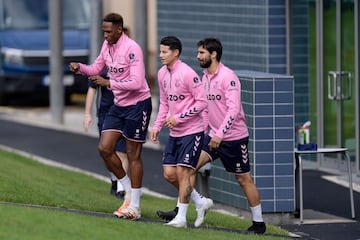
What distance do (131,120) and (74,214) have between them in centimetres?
115

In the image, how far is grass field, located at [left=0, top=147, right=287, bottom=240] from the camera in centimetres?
1048

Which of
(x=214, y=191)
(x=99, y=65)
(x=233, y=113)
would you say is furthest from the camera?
(x=214, y=191)

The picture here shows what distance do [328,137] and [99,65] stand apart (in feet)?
19.0

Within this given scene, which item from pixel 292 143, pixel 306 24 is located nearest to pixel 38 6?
pixel 306 24

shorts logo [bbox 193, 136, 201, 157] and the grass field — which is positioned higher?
shorts logo [bbox 193, 136, 201, 157]

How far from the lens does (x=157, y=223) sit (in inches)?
472

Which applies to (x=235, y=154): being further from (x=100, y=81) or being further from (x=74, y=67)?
(x=74, y=67)

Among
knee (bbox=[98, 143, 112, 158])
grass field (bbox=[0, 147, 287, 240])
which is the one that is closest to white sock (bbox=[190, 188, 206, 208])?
grass field (bbox=[0, 147, 287, 240])

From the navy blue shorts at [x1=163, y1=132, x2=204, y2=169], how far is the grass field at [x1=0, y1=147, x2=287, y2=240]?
585 millimetres

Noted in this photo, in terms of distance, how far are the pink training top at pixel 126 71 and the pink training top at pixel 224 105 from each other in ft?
2.01

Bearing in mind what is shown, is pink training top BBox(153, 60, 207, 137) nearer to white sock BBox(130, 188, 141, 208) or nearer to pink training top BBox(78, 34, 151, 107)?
pink training top BBox(78, 34, 151, 107)

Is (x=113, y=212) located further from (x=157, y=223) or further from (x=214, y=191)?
(x=214, y=191)

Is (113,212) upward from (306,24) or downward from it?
downward

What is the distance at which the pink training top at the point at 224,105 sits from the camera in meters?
11.7
